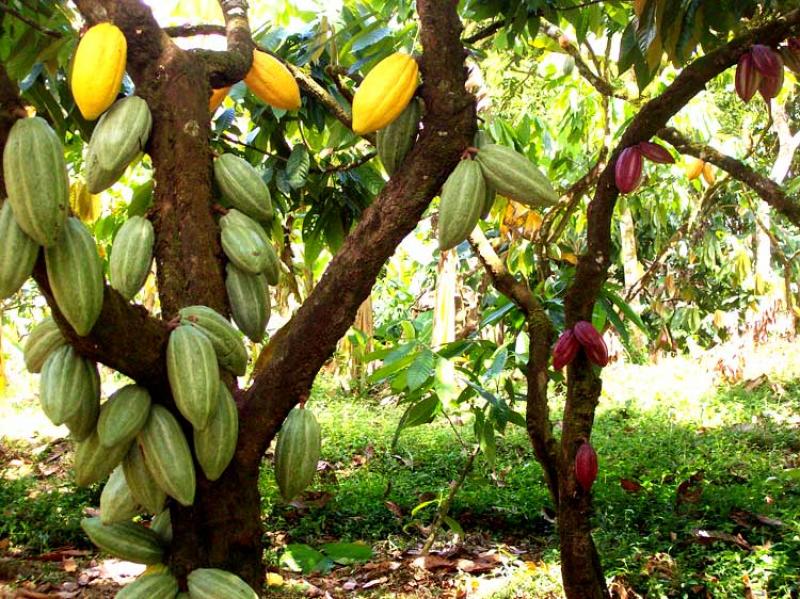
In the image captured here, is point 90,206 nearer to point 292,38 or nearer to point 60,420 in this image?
point 292,38

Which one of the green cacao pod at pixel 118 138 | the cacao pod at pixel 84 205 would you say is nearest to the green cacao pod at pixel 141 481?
the green cacao pod at pixel 118 138

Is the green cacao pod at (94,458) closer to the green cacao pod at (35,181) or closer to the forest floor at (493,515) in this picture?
the green cacao pod at (35,181)

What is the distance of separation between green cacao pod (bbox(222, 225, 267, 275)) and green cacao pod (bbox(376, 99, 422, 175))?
0.71 ft

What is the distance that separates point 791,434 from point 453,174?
4514mm

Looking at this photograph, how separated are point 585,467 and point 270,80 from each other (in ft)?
2.96

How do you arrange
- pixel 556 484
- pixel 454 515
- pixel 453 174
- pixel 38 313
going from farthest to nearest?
1. pixel 38 313
2. pixel 454 515
3. pixel 556 484
4. pixel 453 174

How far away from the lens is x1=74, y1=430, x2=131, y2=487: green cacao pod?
0.97m

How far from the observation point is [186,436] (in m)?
0.98

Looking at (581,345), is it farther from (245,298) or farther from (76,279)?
(76,279)

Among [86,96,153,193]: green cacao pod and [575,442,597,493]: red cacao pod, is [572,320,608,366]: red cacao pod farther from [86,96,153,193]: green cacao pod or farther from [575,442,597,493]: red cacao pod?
[86,96,153,193]: green cacao pod

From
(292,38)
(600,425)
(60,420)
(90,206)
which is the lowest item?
(60,420)

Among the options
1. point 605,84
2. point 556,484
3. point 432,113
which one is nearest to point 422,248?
point 605,84

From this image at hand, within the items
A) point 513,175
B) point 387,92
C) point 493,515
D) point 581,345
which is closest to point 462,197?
point 513,175

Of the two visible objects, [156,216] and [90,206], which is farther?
[90,206]
